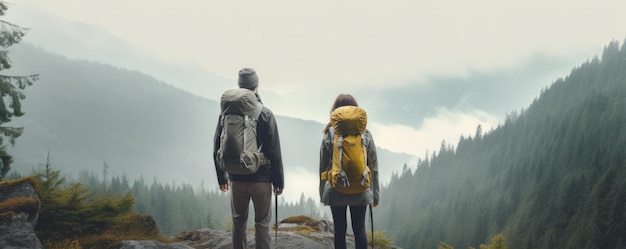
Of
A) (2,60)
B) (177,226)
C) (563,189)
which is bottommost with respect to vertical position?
(177,226)

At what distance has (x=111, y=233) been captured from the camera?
1369 cm

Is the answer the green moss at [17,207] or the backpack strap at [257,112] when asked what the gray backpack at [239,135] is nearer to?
the backpack strap at [257,112]

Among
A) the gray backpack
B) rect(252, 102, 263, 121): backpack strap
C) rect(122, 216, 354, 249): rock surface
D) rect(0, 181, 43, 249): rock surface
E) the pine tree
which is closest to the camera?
the gray backpack

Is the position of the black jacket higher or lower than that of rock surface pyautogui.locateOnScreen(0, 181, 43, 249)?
higher

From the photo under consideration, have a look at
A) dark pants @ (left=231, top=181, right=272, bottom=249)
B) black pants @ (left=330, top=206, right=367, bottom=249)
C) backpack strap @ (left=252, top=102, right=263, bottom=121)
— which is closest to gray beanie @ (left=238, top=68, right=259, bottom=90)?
backpack strap @ (left=252, top=102, right=263, bottom=121)

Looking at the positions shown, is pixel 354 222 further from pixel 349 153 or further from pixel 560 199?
pixel 560 199

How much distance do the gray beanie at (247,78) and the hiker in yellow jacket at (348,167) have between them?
1584 millimetres

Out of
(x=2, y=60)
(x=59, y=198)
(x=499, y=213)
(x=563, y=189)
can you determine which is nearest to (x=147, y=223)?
(x=59, y=198)

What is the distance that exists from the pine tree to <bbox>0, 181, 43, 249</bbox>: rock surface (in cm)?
1643

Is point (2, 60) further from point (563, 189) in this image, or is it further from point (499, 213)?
point (499, 213)

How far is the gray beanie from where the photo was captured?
8.95 metres

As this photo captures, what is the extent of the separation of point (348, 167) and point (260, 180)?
62.8 inches

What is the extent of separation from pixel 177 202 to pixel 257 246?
175778mm

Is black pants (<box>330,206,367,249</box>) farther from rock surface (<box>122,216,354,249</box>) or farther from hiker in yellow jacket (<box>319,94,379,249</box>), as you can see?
rock surface (<box>122,216,354,249</box>)
